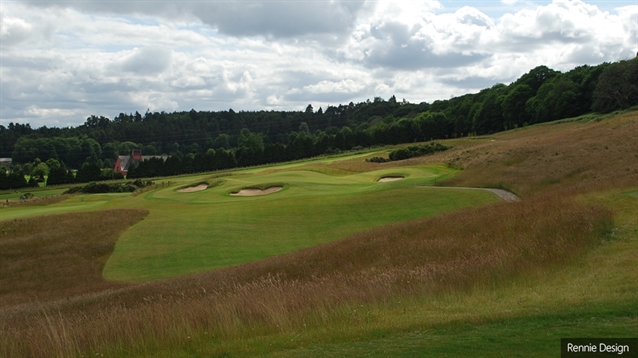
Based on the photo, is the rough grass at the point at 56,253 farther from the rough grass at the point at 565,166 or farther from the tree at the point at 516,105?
the tree at the point at 516,105

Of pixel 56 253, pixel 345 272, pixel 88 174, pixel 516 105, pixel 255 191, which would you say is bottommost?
pixel 56 253

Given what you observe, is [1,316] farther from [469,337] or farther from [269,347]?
[469,337]

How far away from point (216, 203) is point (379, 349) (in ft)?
96.8

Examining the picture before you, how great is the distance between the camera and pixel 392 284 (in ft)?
37.8

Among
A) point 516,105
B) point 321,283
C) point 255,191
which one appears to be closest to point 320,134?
point 516,105

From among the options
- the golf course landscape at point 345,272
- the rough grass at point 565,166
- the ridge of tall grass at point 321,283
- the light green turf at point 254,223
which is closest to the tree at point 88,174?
the light green turf at point 254,223

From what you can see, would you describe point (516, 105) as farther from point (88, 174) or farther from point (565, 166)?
point (88, 174)

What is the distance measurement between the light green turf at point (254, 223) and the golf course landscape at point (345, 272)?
14cm

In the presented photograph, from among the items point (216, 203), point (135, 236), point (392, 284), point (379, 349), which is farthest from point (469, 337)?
point (216, 203)

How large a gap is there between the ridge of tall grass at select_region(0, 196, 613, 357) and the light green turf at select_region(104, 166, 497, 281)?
4.59m

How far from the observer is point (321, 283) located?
42.1ft

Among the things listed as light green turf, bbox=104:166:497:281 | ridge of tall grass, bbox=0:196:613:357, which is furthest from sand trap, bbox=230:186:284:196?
ridge of tall grass, bbox=0:196:613:357

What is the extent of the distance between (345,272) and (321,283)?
2.74 meters

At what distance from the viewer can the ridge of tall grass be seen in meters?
9.50
